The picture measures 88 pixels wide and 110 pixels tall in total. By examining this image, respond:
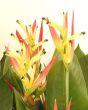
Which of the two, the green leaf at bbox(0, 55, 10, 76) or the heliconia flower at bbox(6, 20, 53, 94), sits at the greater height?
the heliconia flower at bbox(6, 20, 53, 94)

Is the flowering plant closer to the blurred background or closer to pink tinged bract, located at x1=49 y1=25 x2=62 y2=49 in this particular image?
pink tinged bract, located at x1=49 y1=25 x2=62 y2=49

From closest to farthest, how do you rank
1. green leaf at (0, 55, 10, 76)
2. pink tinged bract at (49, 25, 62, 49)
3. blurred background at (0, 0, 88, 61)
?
pink tinged bract at (49, 25, 62, 49)
green leaf at (0, 55, 10, 76)
blurred background at (0, 0, 88, 61)

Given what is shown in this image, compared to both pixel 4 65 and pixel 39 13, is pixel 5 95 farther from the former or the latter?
pixel 39 13

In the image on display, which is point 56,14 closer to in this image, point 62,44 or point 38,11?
point 38,11

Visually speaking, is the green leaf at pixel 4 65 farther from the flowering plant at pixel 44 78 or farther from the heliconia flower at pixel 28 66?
the heliconia flower at pixel 28 66

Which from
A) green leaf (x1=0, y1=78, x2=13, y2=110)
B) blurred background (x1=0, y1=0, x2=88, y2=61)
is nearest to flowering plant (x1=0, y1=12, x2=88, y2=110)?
green leaf (x1=0, y1=78, x2=13, y2=110)

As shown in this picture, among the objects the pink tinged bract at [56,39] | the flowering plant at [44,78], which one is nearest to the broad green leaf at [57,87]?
the flowering plant at [44,78]

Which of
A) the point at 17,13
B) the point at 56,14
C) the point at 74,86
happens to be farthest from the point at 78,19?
the point at 74,86
